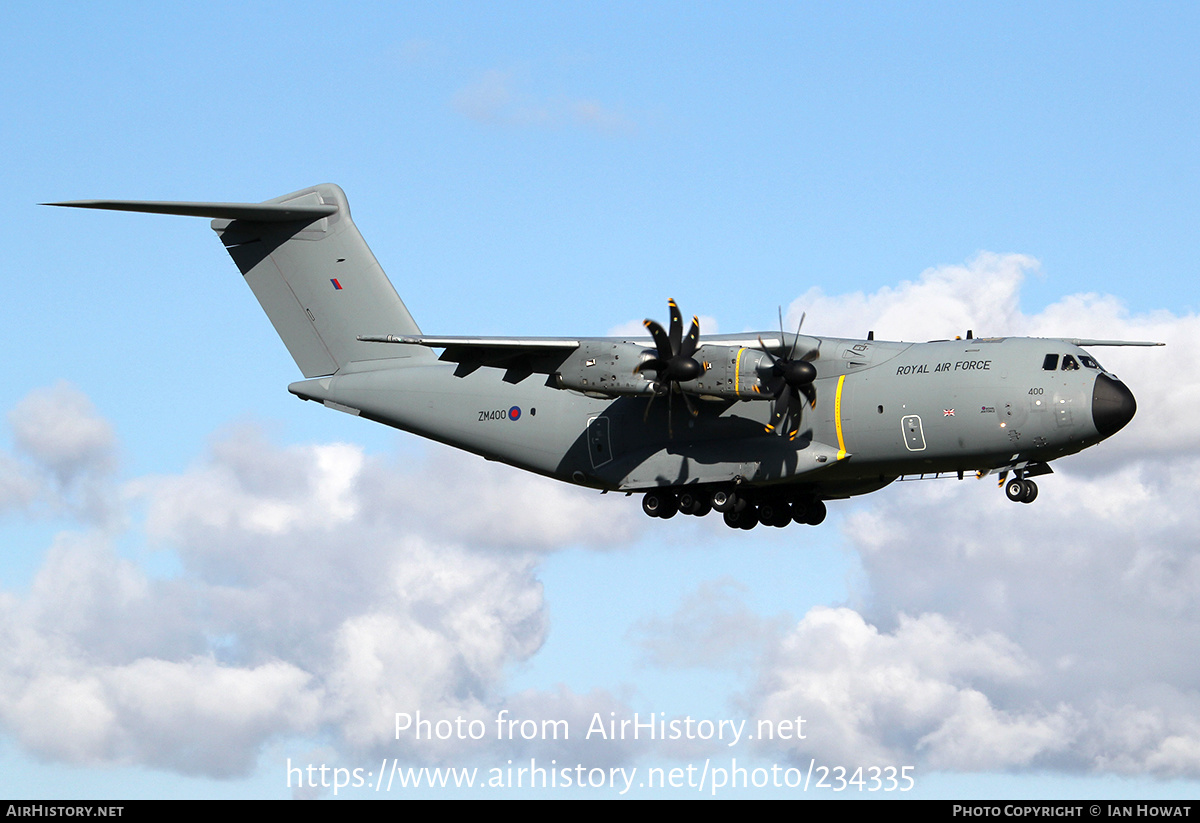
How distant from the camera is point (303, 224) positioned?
26703 mm

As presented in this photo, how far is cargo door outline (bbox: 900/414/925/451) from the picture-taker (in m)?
21.3

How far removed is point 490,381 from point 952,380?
8226 millimetres

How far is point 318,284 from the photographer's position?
26.6 meters

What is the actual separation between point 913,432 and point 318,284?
38.2ft

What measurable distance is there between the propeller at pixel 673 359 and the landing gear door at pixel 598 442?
2390 millimetres

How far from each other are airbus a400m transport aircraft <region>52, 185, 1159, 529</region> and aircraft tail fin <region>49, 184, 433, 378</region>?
0.03m

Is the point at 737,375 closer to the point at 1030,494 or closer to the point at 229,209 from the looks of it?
the point at 1030,494

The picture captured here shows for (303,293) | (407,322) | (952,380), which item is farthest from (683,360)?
(303,293)

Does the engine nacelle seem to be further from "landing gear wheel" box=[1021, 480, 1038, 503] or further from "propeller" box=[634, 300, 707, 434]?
"landing gear wheel" box=[1021, 480, 1038, 503]

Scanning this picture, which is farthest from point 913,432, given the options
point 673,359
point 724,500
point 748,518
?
point 748,518

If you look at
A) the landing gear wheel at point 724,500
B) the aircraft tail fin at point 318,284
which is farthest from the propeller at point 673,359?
the aircraft tail fin at point 318,284

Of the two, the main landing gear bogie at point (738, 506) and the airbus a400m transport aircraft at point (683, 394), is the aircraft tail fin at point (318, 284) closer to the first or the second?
the airbus a400m transport aircraft at point (683, 394)
